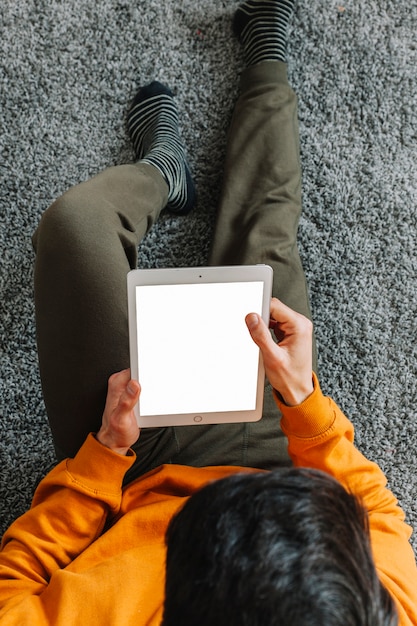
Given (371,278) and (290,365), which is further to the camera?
(371,278)

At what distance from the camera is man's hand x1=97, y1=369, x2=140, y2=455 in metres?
0.66

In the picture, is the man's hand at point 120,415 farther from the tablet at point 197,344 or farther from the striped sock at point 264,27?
the striped sock at point 264,27

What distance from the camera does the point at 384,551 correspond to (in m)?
0.61

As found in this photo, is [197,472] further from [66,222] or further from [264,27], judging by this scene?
[264,27]

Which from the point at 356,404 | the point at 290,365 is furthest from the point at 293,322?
the point at 356,404

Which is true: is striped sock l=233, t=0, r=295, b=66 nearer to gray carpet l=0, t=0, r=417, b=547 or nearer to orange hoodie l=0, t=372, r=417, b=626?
gray carpet l=0, t=0, r=417, b=547

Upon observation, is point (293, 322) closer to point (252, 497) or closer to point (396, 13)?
point (252, 497)

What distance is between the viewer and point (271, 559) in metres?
0.37

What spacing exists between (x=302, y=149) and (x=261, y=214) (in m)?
0.20

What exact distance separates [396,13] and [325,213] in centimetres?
37

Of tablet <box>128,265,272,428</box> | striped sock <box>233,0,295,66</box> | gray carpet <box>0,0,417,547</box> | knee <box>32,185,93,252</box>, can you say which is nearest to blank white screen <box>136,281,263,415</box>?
tablet <box>128,265,272,428</box>

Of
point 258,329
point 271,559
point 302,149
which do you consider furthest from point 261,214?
point 271,559

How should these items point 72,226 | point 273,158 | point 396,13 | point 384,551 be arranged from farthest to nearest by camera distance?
point 396,13
point 273,158
point 72,226
point 384,551

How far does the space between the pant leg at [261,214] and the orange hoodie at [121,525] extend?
0.06 m
